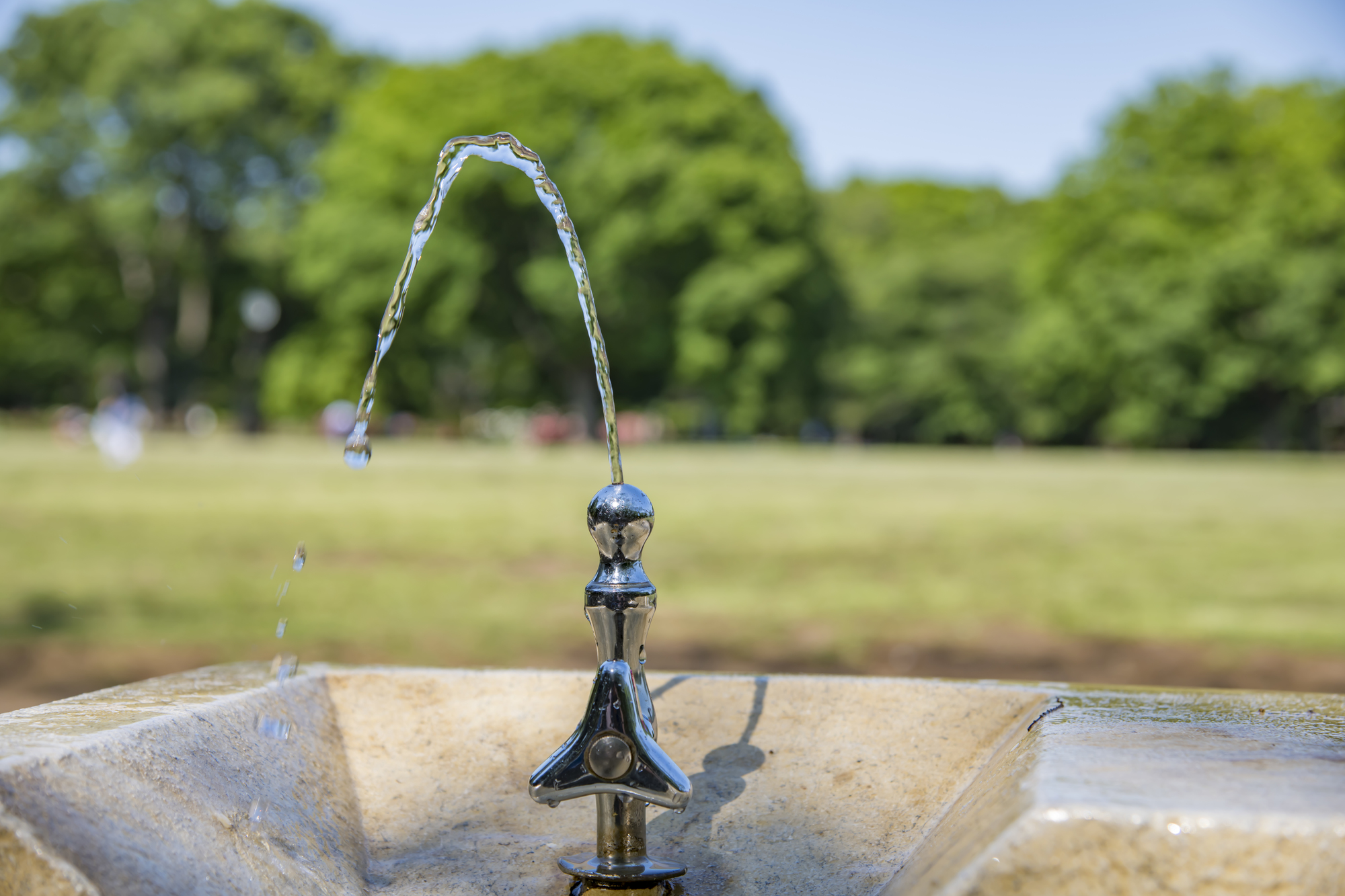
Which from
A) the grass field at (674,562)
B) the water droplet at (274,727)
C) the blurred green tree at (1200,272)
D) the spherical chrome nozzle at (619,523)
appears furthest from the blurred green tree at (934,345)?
the spherical chrome nozzle at (619,523)

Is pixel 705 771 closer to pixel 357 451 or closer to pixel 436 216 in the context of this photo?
pixel 357 451

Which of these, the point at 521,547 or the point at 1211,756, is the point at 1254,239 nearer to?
the point at 521,547

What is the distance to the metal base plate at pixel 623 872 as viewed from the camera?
1.57 m

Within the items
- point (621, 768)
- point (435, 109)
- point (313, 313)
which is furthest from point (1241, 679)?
point (313, 313)

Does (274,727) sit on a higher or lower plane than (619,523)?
lower

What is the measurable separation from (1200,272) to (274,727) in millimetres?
38280

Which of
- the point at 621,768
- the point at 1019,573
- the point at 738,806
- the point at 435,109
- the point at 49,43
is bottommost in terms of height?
the point at 1019,573

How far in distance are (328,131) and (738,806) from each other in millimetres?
41635

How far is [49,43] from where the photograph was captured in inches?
1503

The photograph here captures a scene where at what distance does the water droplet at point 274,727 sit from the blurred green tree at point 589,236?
3042cm

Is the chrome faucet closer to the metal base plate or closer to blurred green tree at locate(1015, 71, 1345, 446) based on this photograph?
the metal base plate

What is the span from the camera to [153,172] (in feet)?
122

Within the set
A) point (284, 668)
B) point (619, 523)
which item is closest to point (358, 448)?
point (284, 668)

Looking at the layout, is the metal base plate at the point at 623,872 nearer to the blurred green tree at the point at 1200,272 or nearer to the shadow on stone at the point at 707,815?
the shadow on stone at the point at 707,815
